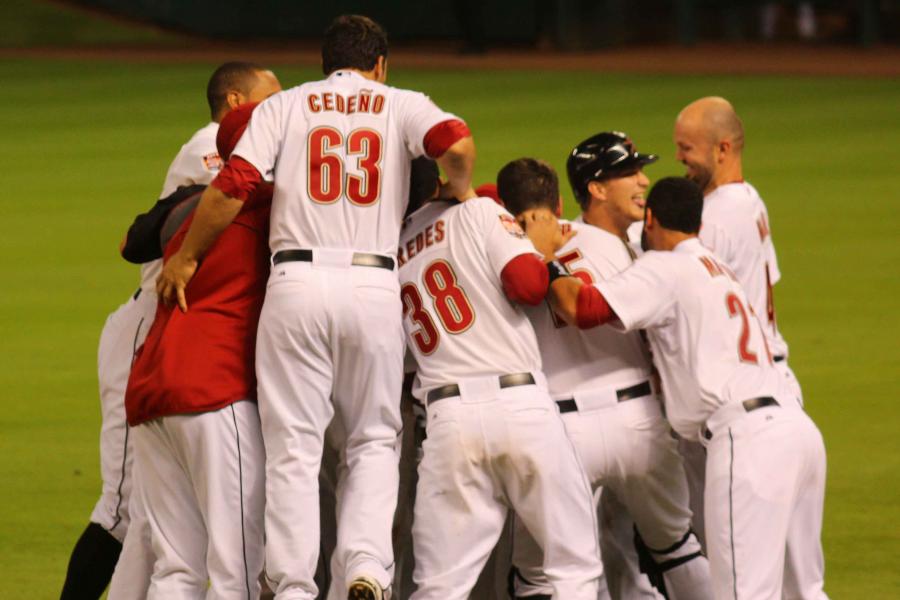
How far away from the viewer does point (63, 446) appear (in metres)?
8.72

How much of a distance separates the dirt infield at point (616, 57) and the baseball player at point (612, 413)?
22459 mm

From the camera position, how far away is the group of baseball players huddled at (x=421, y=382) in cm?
514

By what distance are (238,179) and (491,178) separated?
36.6 ft

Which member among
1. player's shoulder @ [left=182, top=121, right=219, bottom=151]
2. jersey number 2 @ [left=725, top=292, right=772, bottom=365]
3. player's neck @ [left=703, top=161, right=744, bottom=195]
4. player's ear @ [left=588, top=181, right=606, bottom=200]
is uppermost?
player's shoulder @ [left=182, top=121, right=219, bottom=151]

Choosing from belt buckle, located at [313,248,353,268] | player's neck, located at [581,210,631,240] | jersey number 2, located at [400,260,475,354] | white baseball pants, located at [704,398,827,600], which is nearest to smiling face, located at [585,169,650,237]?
player's neck, located at [581,210,631,240]

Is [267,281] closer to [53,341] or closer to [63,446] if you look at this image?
[63,446]

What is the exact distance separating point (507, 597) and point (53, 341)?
605 cm

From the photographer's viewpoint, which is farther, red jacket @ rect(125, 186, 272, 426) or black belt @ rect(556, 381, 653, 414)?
black belt @ rect(556, 381, 653, 414)

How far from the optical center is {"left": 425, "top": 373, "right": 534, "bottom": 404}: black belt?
5273mm

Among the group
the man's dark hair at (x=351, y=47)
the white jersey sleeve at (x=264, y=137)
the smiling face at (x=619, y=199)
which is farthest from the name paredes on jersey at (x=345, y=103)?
the smiling face at (x=619, y=199)

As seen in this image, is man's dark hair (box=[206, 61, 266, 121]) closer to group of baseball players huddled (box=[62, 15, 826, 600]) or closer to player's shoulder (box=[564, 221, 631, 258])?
group of baseball players huddled (box=[62, 15, 826, 600])

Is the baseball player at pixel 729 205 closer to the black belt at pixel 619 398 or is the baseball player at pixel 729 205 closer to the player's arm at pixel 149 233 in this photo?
the black belt at pixel 619 398

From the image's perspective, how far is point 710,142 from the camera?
6711 mm

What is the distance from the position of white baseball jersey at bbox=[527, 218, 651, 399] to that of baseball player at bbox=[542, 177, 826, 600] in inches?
6.6
